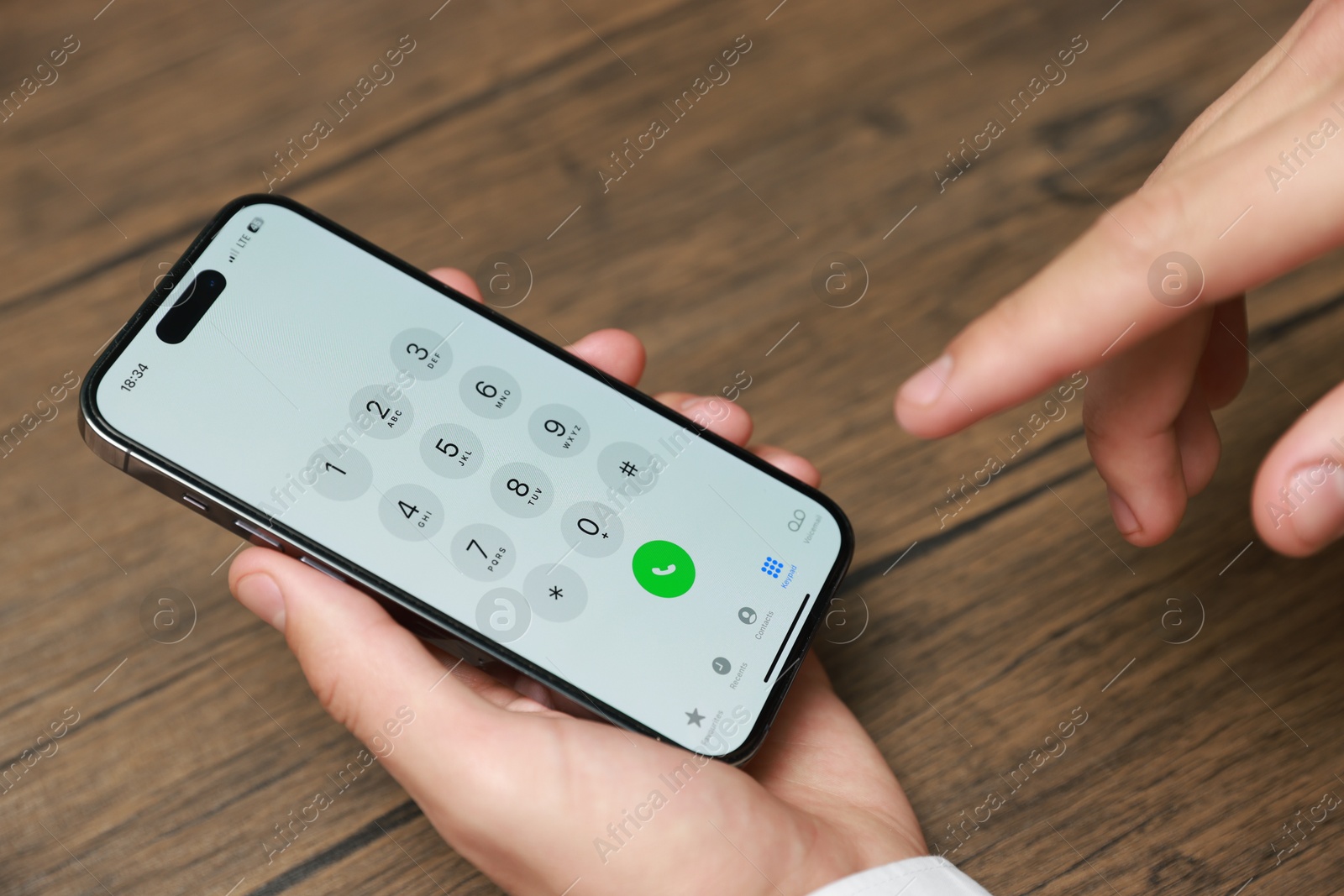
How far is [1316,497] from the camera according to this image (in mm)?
270

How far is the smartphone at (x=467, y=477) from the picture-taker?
1.43ft

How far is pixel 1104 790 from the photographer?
48 cm

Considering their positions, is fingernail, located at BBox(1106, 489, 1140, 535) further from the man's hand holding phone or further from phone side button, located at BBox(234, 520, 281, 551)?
phone side button, located at BBox(234, 520, 281, 551)

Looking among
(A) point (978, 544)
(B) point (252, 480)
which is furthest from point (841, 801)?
(B) point (252, 480)

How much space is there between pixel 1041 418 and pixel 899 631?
148 millimetres

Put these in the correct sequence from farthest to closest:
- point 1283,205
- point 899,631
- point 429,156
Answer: point 429,156
point 899,631
point 1283,205

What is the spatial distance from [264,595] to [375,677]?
7 centimetres

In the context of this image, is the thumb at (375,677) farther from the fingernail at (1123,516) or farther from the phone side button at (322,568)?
the fingernail at (1123,516)

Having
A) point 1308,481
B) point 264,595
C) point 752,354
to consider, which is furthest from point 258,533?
point 1308,481

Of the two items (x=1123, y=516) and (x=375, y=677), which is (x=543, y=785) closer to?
(x=375, y=677)

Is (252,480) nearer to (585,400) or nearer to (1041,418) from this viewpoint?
(585,400)

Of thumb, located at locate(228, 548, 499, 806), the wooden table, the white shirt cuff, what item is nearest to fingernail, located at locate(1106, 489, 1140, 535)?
the wooden table

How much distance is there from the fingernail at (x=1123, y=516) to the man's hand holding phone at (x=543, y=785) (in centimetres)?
18

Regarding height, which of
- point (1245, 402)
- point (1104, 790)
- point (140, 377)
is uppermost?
point (1245, 402)
